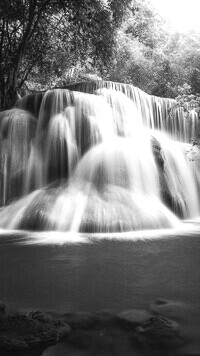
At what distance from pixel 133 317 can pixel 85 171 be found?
6634 mm

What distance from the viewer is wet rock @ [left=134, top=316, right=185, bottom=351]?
2.50 m

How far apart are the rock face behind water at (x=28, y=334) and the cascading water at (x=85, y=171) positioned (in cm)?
489

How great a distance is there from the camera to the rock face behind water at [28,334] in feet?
7.70

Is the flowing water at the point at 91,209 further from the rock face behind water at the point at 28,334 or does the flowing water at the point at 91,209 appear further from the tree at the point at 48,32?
the tree at the point at 48,32

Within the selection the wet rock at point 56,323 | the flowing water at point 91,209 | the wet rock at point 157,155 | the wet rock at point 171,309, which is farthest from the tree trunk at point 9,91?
the wet rock at point 56,323

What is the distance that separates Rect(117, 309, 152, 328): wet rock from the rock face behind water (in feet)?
1.50

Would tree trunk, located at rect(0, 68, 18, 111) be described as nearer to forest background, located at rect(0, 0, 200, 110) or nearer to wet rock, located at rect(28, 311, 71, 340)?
forest background, located at rect(0, 0, 200, 110)

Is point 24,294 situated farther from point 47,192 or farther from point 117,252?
point 47,192

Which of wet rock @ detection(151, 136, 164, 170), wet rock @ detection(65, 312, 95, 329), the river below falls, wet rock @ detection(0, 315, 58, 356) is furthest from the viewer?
wet rock @ detection(151, 136, 164, 170)

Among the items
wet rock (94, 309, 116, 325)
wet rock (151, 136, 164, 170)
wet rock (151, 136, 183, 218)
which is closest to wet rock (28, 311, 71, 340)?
wet rock (94, 309, 116, 325)

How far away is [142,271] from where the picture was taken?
15.0 ft

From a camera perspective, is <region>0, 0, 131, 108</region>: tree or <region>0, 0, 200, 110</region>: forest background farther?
<region>0, 0, 200, 110</region>: forest background

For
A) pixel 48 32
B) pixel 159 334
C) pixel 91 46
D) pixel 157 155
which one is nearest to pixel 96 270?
pixel 159 334

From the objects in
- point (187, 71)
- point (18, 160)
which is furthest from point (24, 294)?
point (187, 71)
